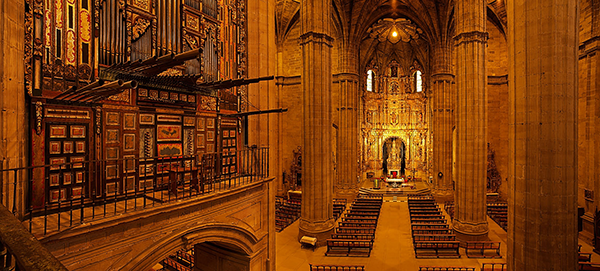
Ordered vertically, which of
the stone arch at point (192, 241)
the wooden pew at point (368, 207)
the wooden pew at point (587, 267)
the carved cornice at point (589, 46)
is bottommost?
the wooden pew at point (368, 207)

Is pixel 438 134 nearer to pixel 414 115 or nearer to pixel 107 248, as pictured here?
pixel 414 115

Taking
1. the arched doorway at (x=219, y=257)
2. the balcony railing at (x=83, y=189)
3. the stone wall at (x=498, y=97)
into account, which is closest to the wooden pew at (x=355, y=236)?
the arched doorway at (x=219, y=257)

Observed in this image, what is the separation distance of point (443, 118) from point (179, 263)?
23391mm

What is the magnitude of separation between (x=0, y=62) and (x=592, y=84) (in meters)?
22.1

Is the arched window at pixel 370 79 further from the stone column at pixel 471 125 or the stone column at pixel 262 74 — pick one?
the stone column at pixel 262 74

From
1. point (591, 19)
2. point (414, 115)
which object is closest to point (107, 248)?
point (591, 19)

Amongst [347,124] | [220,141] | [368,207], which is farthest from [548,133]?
[347,124]

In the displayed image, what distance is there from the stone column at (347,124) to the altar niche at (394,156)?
471 inches

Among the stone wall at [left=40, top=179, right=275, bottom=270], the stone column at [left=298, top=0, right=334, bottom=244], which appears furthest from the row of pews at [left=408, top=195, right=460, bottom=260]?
the stone wall at [left=40, top=179, right=275, bottom=270]

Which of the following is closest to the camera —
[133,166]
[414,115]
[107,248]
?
[107,248]

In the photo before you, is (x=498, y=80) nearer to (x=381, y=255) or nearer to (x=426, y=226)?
(x=426, y=226)

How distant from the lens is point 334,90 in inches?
1103

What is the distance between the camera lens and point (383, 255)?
13938mm

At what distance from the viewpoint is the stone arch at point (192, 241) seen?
17.6 ft
